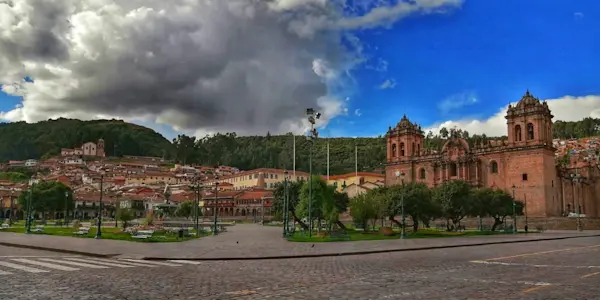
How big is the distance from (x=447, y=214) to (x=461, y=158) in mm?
32193

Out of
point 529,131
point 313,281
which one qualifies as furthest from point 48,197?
point 313,281

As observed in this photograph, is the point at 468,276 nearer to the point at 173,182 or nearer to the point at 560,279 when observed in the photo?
the point at 560,279

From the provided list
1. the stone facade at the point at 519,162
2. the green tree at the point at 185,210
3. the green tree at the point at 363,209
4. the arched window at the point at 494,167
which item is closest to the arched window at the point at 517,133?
the stone facade at the point at 519,162

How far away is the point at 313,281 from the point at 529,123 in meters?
70.4

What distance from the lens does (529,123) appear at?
245ft

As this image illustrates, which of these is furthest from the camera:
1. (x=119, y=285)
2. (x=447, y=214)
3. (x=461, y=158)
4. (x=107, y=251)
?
(x=461, y=158)

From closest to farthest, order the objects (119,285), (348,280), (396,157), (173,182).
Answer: (119,285)
(348,280)
(396,157)
(173,182)

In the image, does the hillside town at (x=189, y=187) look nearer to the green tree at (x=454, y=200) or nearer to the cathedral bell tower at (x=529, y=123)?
the cathedral bell tower at (x=529, y=123)

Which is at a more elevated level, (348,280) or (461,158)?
(461,158)

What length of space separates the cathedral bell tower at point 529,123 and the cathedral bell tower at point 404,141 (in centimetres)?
1863

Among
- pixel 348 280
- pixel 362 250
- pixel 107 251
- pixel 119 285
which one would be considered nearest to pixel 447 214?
pixel 362 250

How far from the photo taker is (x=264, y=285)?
12.6m

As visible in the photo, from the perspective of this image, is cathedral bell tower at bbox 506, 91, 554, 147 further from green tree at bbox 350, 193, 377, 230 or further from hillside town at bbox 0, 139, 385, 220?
green tree at bbox 350, 193, 377, 230

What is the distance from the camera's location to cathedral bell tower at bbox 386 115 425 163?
93062mm
